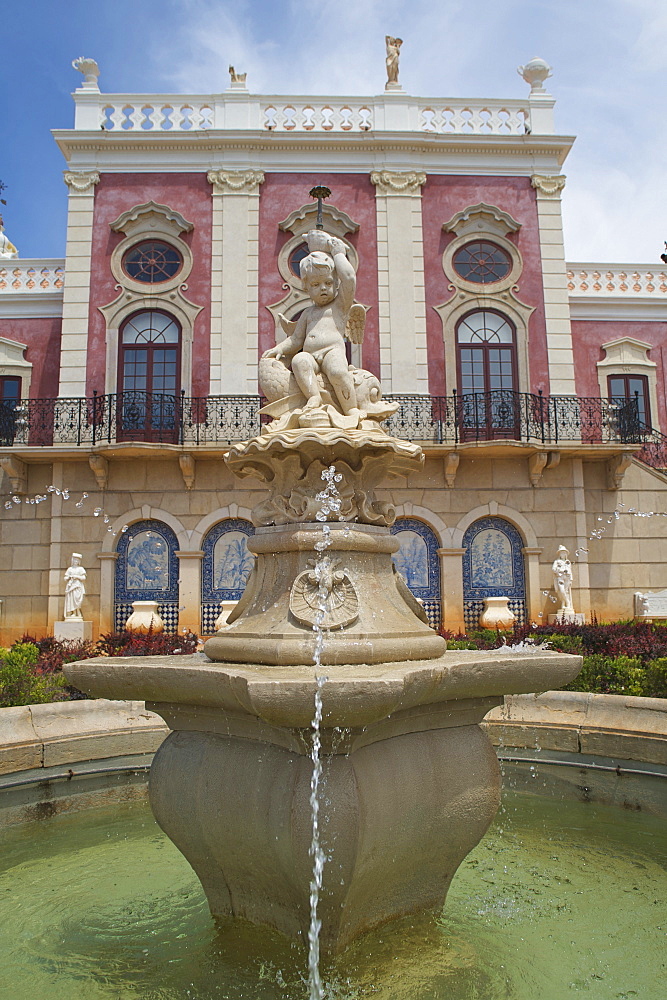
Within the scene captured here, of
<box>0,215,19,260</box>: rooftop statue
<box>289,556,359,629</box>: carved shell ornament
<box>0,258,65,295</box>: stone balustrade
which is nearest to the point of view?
<box>289,556,359,629</box>: carved shell ornament

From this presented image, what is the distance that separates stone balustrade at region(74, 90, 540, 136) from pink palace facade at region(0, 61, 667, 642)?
0.19 ft

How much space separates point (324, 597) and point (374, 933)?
1596 millimetres

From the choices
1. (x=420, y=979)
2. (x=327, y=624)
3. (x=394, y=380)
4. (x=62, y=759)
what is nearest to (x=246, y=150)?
(x=394, y=380)

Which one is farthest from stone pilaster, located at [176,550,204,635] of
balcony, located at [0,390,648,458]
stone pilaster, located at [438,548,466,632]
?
stone pilaster, located at [438,548,466,632]

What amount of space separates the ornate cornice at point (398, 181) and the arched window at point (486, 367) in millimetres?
3301

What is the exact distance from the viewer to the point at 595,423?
17.4m

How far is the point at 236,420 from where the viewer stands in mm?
16391

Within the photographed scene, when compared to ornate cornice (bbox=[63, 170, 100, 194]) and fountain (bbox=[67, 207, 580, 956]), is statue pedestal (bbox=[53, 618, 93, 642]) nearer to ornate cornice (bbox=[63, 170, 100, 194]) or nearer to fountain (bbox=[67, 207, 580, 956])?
ornate cornice (bbox=[63, 170, 100, 194])

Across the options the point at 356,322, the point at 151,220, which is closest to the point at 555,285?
the point at 151,220

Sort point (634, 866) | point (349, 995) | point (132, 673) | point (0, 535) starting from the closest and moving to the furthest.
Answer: point (349, 995) < point (132, 673) < point (634, 866) < point (0, 535)

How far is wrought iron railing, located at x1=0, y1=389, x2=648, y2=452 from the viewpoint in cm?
1630

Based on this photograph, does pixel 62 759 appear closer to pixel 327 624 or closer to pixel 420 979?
pixel 327 624

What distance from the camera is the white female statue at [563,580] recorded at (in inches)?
611

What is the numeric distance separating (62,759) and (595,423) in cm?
1430
